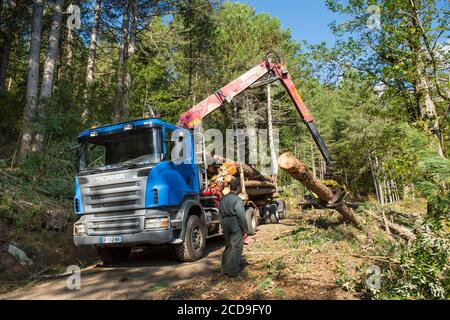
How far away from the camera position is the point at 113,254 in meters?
8.28

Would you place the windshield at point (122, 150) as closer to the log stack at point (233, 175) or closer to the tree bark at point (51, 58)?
the log stack at point (233, 175)

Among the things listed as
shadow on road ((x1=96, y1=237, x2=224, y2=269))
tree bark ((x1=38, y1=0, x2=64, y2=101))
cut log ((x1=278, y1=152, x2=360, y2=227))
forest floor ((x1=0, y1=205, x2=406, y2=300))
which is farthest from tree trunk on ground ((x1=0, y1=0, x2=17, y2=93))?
cut log ((x1=278, y1=152, x2=360, y2=227))

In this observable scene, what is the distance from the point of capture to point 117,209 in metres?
7.02

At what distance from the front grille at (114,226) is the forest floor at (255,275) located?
2.71ft

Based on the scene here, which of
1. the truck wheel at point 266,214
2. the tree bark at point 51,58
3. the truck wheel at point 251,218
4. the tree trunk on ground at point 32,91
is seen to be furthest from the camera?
the truck wheel at point 266,214

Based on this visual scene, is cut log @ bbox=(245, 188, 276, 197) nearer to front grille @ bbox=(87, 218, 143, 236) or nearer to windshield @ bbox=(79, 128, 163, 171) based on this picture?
windshield @ bbox=(79, 128, 163, 171)

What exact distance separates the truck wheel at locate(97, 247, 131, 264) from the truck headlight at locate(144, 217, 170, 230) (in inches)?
76.9

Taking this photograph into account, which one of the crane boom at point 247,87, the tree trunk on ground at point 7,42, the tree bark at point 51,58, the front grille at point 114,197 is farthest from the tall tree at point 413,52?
the tree trunk on ground at point 7,42

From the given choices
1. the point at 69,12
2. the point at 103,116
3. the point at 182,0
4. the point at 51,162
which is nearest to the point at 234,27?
the point at 182,0

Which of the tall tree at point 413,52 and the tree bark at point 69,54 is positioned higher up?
the tree bark at point 69,54

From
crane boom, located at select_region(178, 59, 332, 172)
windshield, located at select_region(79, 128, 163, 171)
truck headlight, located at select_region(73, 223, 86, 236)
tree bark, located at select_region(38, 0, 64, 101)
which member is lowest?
truck headlight, located at select_region(73, 223, 86, 236)

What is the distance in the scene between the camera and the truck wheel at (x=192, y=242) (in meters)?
7.33

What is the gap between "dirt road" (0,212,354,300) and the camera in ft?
17.0

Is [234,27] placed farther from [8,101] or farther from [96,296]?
[96,296]
